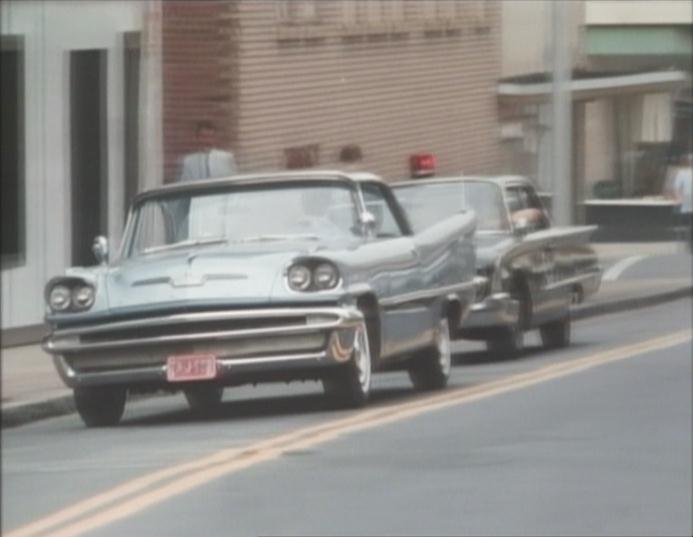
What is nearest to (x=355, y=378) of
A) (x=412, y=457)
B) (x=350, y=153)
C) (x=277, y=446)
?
(x=350, y=153)

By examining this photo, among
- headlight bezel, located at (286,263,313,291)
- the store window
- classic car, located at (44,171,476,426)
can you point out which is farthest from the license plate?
the store window

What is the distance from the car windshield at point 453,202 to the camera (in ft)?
4.86

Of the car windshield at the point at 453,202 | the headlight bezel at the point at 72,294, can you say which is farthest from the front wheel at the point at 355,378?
the headlight bezel at the point at 72,294

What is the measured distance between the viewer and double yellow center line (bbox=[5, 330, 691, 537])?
2.01 m

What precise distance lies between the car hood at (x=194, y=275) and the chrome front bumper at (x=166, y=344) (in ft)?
0.06

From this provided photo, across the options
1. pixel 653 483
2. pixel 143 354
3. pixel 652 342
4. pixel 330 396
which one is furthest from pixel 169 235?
pixel 653 483

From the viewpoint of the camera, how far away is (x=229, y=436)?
203 centimetres

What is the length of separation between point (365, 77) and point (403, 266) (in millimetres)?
220

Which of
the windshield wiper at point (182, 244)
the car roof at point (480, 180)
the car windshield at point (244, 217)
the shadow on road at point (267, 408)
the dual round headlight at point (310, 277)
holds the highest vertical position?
the car roof at point (480, 180)

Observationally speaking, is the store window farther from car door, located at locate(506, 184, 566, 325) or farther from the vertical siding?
car door, located at locate(506, 184, 566, 325)

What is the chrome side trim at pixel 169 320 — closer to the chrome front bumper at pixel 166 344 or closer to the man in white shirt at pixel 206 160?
the chrome front bumper at pixel 166 344

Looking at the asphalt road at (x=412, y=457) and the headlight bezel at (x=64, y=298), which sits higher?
the headlight bezel at (x=64, y=298)

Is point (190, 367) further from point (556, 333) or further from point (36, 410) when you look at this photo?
point (556, 333)

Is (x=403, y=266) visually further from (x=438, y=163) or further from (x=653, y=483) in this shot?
(x=653, y=483)
